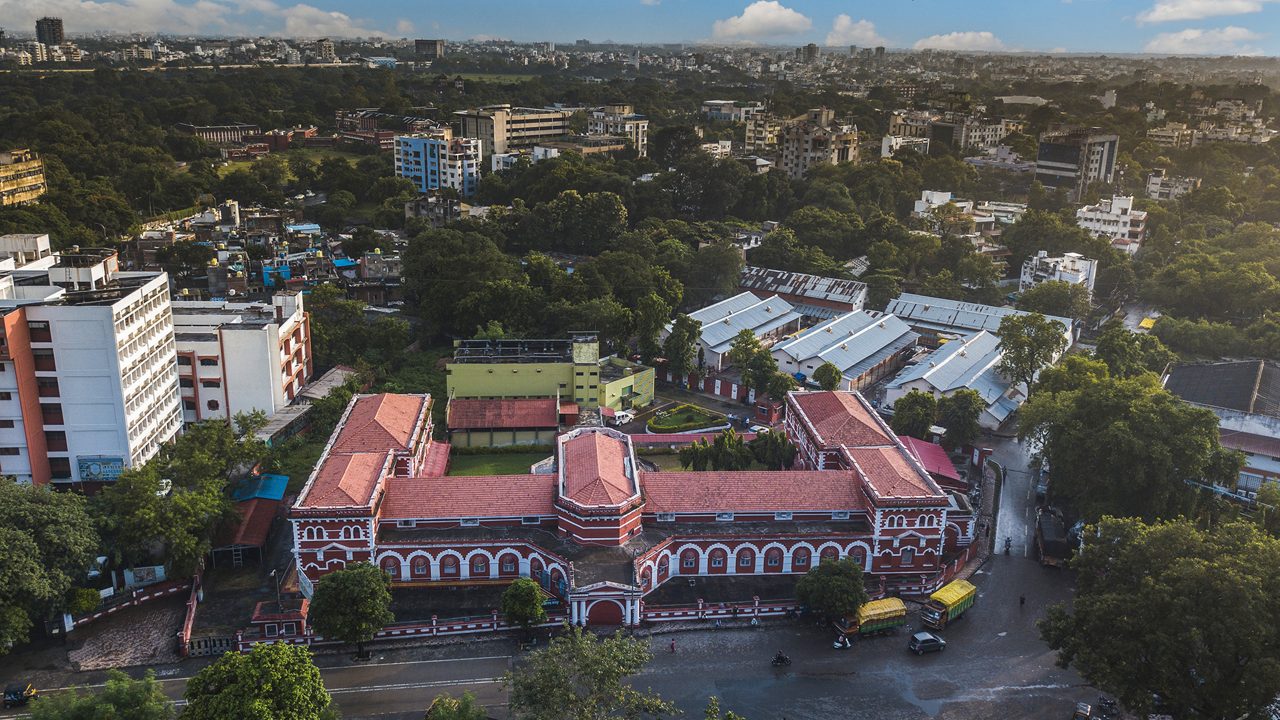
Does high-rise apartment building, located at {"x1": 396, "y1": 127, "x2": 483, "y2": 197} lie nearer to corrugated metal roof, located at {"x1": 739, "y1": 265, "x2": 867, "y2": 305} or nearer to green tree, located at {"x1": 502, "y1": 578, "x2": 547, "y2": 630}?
corrugated metal roof, located at {"x1": 739, "y1": 265, "x2": 867, "y2": 305}

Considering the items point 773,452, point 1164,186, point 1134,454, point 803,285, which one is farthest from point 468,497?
point 1164,186

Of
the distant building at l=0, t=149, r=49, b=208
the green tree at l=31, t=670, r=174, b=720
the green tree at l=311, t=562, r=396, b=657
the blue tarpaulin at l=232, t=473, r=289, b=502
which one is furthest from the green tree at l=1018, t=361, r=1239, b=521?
the distant building at l=0, t=149, r=49, b=208

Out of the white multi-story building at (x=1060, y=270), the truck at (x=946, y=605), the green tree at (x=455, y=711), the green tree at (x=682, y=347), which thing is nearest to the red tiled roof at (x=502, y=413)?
the green tree at (x=682, y=347)

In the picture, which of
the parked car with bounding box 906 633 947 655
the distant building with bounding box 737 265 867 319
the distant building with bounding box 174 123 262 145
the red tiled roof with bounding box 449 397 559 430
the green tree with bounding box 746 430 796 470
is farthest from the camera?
the distant building with bounding box 174 123 262 145

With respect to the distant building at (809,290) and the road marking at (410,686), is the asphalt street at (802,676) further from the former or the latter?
the distant building at (809,290)

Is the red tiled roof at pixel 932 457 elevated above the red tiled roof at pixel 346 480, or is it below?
below

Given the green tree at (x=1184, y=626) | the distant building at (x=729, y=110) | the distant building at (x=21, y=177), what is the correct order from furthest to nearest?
the distant building at (x=729, y=110) → the distant building at (x=21, y=177) → the green tree at (x=1184, y=626)
